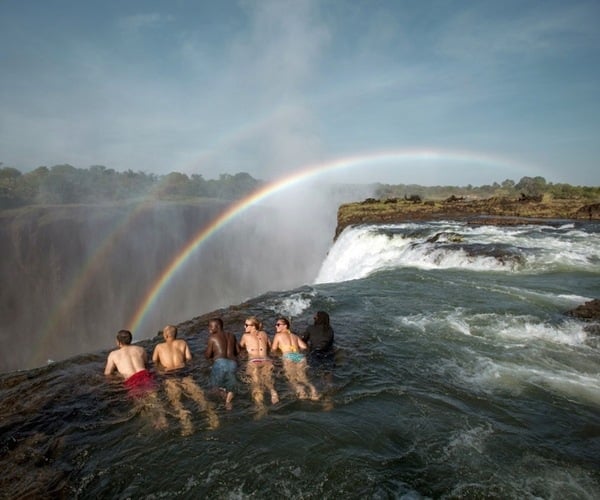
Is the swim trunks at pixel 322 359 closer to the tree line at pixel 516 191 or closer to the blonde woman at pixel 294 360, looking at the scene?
the blonde woman at pixel 294 360

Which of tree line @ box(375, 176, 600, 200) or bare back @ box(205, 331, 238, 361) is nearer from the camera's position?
bare back @ box(205, 331, 238, 361)

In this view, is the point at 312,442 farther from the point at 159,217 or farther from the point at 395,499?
the point at 159,217

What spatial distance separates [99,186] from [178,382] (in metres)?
90.6

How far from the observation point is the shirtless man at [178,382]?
5.18m

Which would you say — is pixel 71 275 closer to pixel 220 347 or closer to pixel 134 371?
pixel 134 371

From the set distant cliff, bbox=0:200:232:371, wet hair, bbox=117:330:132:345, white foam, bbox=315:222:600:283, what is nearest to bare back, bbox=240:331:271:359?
wet hair, bbox=117:330:132:345

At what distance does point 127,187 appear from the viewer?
9088 centimetres

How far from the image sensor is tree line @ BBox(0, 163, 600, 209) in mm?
63322

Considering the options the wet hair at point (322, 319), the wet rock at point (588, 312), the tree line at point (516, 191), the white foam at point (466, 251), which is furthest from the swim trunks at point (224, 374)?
the tree line at point (516, 191)

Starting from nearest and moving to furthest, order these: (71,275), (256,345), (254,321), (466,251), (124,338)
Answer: (124,338) < (256,345) < (254,321) < (466,251) < (71,275)

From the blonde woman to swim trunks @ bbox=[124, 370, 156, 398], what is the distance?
2314mm

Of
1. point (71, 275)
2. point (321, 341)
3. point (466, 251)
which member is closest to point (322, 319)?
point (321, 341)

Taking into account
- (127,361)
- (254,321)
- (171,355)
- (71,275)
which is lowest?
(71,275)

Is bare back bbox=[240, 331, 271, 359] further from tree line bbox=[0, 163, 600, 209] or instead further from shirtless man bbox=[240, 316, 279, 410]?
tree line bbox=[0, 163, 600, 209]
